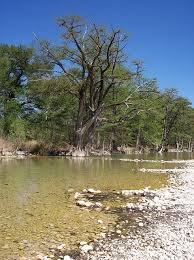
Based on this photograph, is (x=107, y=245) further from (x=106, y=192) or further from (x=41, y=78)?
(x=41, y=78)

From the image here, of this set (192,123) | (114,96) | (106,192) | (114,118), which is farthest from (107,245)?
(192,123)

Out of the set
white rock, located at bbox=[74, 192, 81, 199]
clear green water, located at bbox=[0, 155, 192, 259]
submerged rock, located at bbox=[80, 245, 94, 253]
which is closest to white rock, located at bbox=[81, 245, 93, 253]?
submerged rock, located at bbox=[80, 245, 94, 253]

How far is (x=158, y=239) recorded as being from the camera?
8195 millimetres

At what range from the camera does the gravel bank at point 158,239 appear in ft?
23.6

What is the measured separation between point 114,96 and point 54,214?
162 feet

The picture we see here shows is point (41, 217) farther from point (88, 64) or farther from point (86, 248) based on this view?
point (88, 64)

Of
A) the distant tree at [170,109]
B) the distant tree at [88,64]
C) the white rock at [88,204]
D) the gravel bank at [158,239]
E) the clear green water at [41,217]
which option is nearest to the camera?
the gravel bank at [158,239]

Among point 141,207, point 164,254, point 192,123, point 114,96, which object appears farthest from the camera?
point 192,123

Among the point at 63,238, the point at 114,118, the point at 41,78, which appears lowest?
the point at 63,238

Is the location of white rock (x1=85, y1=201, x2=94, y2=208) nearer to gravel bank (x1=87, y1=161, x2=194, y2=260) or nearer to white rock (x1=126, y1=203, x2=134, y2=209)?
white rock (x1=126, y1=203, x2=134, y2=209)

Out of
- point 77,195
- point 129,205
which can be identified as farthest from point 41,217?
point 77,195

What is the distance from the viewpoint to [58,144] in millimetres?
44906

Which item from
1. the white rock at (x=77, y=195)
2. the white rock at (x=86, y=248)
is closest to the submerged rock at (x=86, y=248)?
the white rock at (x=86, y=248)

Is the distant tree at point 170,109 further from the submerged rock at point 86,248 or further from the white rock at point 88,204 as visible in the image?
the submerged rock at point 86,248
